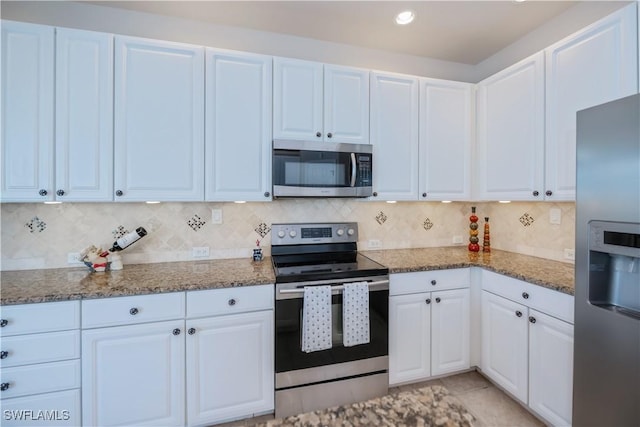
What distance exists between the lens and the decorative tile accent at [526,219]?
238cm

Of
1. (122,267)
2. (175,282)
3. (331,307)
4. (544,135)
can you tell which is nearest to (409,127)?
(544,135)

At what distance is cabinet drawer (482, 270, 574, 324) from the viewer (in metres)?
1.57

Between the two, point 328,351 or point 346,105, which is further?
point 346,105

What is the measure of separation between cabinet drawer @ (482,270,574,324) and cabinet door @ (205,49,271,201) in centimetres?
169

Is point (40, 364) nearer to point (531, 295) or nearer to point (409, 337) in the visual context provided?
point (409, 337)

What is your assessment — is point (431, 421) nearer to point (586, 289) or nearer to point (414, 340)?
point (586, 289)

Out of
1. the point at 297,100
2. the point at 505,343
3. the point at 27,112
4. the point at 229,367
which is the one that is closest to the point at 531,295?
the point at 505,343

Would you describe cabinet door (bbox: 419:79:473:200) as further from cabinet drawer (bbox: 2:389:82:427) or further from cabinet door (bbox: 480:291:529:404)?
cabinet drawer (bbox: 2:389:82:427)

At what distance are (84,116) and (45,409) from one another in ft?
5.11

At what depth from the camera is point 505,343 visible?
1955 millimetres

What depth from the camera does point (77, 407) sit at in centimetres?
149

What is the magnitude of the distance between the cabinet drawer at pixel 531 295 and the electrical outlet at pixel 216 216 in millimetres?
2000

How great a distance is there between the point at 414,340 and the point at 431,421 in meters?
1.56

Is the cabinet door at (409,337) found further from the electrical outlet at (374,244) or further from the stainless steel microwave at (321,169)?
the stainless steel microwave at (321,169)
